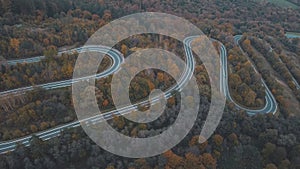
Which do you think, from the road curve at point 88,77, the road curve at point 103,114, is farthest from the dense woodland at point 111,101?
the road curve at point 88,77

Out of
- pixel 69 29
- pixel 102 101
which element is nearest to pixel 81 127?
pixel 102 101

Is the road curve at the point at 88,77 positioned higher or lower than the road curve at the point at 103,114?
higher

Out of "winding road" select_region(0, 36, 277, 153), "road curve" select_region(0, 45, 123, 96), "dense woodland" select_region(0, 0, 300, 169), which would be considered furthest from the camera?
"road curve" select_region(0, 45, 123, 96)

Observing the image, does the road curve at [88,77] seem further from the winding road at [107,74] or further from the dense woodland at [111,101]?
the dense woodland at [111,101]

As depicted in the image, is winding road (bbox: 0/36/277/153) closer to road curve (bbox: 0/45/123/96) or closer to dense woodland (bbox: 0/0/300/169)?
road curve (bbox: 0/45/123/96)

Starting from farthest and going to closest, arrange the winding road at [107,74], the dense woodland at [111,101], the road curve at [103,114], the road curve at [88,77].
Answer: the road curve at [88,77] < the winding road at [107,74] < the road curve at [103,114] < the dense woodland at [111,101]

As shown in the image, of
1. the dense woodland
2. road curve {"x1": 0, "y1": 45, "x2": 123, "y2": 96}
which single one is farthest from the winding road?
the dense woodland

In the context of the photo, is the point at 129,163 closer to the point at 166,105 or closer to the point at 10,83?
the point at 166,105

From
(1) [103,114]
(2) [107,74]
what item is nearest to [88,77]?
(2) [107,74]
